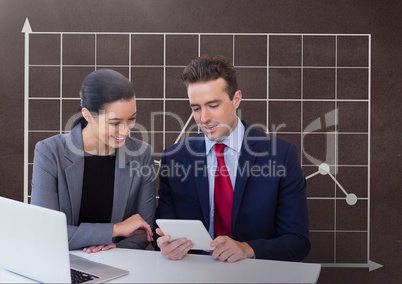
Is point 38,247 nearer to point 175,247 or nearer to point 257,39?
point 175,247

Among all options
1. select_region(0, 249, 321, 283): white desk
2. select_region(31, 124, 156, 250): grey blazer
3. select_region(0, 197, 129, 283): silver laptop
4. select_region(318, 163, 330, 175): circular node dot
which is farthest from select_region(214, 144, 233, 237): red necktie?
select_region(318, 163, 330, 175): circular node dot

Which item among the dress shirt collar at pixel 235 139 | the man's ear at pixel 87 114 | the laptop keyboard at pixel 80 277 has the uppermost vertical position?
the man's ear at pixel 87 114

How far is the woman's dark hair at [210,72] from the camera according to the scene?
2.74m

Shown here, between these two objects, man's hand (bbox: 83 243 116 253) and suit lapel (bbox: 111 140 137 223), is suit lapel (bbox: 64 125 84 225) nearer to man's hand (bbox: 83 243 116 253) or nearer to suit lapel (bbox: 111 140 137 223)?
suit lapel (bbox: 111 140 137 223)

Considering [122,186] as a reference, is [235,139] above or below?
above

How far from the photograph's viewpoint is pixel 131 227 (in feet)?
7.95

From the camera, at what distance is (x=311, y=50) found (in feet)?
12.0

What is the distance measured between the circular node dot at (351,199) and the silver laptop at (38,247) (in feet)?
6.94

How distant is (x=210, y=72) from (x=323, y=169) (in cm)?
134

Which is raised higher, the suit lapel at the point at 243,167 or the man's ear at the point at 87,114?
the man's ear at the point at 87,114

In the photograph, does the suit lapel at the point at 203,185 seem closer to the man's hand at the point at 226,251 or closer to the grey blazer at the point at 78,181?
the grey blazer at the point at 78,181

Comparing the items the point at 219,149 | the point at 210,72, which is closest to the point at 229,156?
the point at 219,149

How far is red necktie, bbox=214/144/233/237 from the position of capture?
2.74m

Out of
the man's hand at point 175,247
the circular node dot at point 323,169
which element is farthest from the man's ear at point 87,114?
the circular node dot at point 323,169
